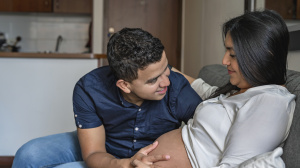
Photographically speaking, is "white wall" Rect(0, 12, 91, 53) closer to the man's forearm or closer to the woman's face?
the man's forearm

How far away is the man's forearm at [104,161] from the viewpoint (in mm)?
1183

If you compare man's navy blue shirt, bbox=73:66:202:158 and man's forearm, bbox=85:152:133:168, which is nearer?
man's forearm, bbox=85:152:133:168

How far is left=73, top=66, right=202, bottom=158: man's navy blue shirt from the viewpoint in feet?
4.55

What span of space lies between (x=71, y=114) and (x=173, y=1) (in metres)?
2.77

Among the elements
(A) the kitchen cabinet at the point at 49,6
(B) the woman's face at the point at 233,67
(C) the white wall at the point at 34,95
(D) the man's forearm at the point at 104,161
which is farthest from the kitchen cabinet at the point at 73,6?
(B) the woman's face at the point at 233,67

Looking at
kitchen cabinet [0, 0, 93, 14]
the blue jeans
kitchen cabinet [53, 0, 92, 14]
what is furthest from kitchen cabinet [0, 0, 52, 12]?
the blue jeans

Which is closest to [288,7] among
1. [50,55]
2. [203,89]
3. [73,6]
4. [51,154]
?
[203,89]

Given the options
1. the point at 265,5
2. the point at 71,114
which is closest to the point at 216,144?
the point at 265,5

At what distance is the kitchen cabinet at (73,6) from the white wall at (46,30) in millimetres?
404

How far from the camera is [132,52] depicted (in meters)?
1.22

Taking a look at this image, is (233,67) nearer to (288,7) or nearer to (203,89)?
(203,89)

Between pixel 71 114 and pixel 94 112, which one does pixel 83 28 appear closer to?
pixel 71 114

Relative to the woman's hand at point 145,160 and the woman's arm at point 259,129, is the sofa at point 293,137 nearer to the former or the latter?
the woman's arm at point 259,129

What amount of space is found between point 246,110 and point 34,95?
7.12 ft
